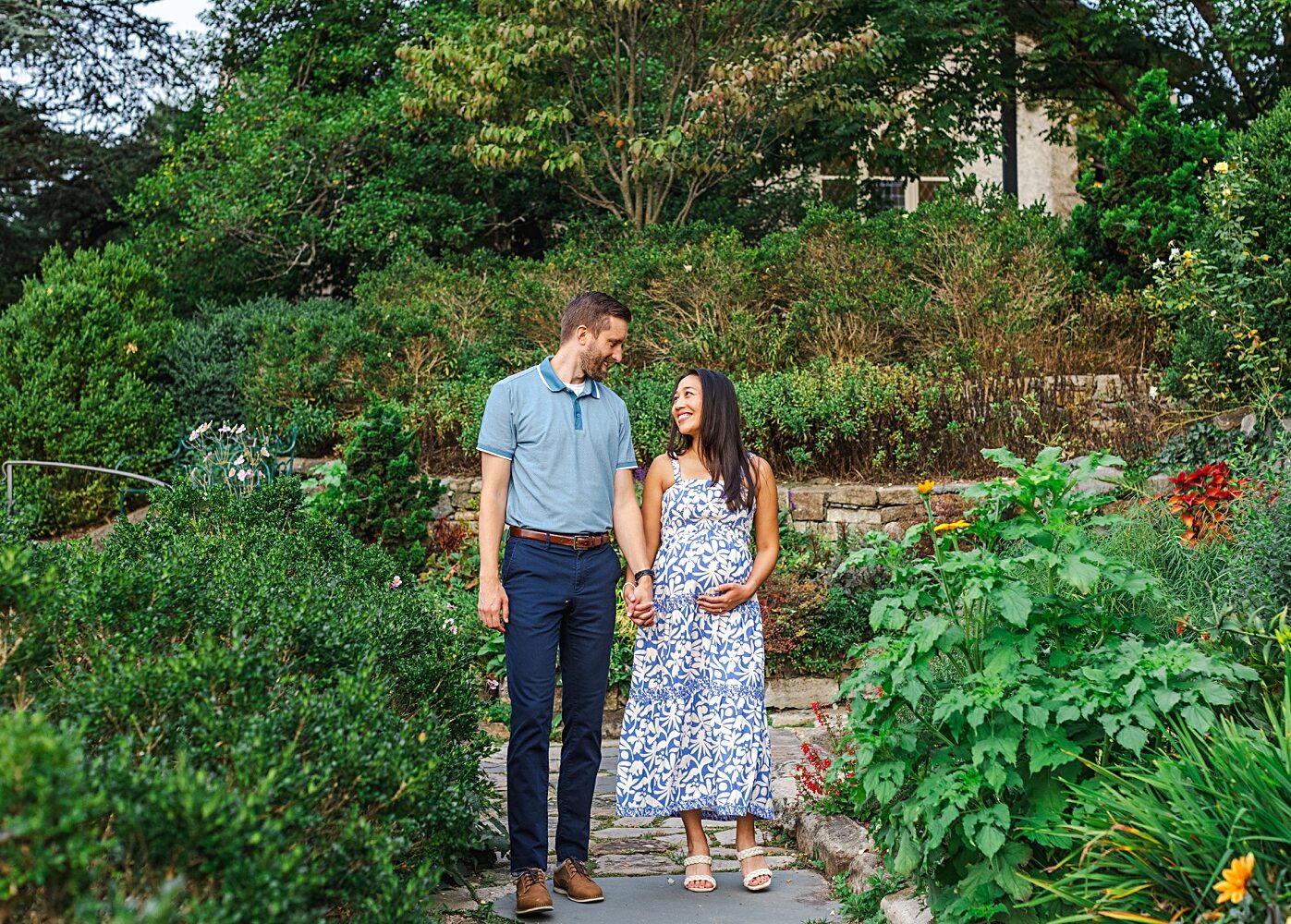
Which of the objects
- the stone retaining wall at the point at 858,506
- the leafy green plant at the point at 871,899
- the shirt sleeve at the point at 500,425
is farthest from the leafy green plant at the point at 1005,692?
the stone retaining wall at the point at 858,506

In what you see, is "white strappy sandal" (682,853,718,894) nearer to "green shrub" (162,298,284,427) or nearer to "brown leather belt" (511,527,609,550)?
"brown leather belt" (511,527,609,550)

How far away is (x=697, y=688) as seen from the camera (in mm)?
4172

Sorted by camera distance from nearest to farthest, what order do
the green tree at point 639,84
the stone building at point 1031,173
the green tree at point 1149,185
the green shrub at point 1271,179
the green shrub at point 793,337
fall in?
the green shrub at point 1271,179, the green shrub at point 793,337, the green tree at point 1149,185, the green tree at point 639,84, the stone building at point 1031,173

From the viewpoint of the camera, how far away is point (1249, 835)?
255cm

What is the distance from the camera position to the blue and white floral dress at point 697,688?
4082 millimetres

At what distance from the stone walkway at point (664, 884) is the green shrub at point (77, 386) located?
7514 mm

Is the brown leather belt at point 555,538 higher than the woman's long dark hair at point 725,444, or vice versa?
the woman's long dark hair at point 725,444

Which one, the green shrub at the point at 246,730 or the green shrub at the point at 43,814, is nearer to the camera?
the green shrub at the point at 43,814

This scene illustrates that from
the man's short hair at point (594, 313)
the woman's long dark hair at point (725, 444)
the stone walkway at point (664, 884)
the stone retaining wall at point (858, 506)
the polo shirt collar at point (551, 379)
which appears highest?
the man's short hair at point (594, 313)

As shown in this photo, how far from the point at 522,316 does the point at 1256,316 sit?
223 inches

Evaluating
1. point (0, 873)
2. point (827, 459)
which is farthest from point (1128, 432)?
point (0, 873)

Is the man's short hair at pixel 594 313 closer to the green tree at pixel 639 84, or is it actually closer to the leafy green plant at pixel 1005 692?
the leafy green plant at pixel 1005 692

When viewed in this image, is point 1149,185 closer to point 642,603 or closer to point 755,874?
point 642,603

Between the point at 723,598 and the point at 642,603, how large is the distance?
10.5 inches
